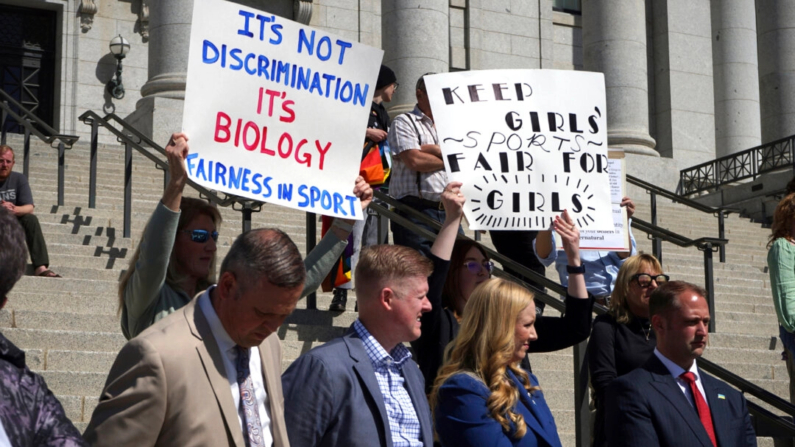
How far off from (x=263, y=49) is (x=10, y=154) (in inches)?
185

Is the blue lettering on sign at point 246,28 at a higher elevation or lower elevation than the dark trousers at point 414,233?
higher

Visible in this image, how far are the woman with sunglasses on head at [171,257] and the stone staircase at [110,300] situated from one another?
200 centimetres

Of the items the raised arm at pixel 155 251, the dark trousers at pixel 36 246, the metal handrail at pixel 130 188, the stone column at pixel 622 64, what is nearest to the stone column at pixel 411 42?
the stone column at pixel 622 64

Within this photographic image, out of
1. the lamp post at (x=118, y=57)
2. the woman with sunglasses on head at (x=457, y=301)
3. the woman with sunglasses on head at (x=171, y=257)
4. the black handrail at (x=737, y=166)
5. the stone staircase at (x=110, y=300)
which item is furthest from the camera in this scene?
the black handrail at (x=737, y=166)

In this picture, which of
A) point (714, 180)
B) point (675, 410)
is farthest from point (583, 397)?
point (714, 180)

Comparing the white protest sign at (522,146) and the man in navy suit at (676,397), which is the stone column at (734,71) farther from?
the man in navy suit at (676,397)

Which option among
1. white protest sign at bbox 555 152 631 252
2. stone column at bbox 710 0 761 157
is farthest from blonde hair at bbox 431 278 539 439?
stone column at bbox 710 0 761 157

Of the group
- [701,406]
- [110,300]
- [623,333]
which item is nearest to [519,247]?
[623,333]

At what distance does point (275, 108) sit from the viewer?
15.6 feet

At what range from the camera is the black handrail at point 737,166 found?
59.9 ft

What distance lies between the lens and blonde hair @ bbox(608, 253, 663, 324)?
571cm

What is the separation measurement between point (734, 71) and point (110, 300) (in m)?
18.0

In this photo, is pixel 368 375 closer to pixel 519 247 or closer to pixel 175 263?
pixel 175 263

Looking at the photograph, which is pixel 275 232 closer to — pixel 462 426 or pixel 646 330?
pixel 462 426
